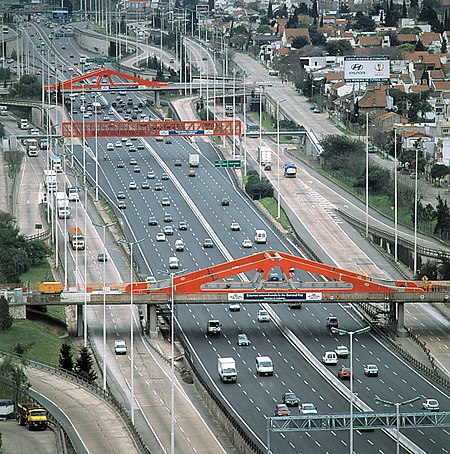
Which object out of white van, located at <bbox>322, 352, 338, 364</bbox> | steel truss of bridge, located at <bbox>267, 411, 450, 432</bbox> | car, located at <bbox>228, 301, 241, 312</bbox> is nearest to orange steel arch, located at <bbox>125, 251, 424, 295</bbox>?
car, located at <bbox>228, 301, 241, 312</bbox>

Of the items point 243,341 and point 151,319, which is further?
point 151,319

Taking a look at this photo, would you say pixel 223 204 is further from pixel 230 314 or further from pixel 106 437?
pixel 106 437

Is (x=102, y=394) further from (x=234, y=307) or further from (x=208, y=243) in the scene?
(x=208, y=243)

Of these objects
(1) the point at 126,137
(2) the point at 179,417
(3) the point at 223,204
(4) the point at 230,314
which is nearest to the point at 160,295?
(4) the point at 230,314

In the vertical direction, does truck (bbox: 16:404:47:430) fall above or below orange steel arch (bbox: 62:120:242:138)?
above

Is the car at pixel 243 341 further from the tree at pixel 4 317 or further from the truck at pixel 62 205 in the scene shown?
the truck at pixel 62 205

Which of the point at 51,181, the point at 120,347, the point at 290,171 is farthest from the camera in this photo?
the point at 290,171

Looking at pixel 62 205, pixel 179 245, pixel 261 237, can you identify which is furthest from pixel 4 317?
pixel 62 205

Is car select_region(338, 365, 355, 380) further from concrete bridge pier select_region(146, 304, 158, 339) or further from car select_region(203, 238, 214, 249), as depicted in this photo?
car select_region(203, 238, 214, 249)
